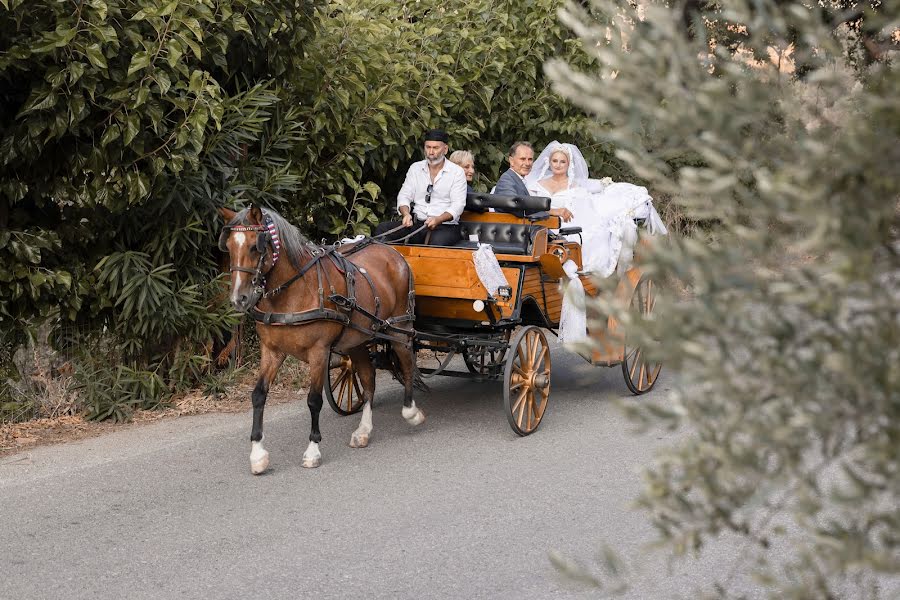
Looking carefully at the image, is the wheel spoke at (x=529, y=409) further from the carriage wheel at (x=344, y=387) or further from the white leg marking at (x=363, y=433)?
the carriage wheel at (x=344, y=387)

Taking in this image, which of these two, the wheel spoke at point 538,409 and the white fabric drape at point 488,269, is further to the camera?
the wheel spoke at point 538,409

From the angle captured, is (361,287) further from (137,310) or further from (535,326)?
(137,310)

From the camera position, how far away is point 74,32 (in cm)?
686

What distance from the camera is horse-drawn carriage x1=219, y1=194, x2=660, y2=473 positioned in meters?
6.63

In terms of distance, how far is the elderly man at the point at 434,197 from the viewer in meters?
8.15

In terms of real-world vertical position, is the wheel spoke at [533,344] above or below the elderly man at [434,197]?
below

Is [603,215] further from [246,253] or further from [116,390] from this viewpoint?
[116,390]

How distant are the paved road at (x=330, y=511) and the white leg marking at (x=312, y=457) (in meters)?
0.09

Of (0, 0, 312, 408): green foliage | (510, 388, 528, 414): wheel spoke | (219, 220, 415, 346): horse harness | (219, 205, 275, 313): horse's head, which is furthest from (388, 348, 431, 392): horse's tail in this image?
(219, 205, 275, 313): horse's head

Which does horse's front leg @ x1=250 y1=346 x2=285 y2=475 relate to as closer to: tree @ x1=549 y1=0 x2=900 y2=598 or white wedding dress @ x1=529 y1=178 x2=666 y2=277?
white wedding dress @ x1=529 y1=178 x2=666 y2=277

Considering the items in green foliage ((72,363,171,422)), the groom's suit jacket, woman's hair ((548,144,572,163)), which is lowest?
green foliage ((72,363,171,422))

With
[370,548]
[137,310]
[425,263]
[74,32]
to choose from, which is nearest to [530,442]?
[425,263]

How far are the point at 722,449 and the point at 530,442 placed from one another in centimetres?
536

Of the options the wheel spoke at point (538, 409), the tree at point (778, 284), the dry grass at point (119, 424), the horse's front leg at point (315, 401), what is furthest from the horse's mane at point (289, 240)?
the tree at point (778, 284)
